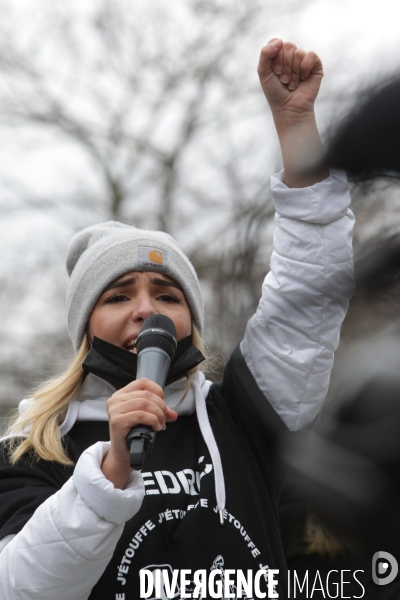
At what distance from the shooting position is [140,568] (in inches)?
76.2

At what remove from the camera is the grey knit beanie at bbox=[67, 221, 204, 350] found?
2443 millimetres

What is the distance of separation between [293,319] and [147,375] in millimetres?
620

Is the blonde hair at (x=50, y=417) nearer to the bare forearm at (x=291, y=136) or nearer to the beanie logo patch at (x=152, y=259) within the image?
the beanie logo patch at (x=152, y=259)

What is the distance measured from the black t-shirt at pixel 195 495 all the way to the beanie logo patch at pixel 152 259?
385 millimetres

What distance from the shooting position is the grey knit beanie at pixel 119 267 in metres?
2.44

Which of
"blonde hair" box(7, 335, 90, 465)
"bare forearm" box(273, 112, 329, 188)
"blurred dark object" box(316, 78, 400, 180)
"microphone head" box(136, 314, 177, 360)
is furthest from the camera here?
"blonde hair" box(7, 335, 90, 465)

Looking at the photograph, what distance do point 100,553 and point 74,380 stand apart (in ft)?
2.47

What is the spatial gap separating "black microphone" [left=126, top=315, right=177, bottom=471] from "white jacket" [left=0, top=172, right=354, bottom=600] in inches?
8.7

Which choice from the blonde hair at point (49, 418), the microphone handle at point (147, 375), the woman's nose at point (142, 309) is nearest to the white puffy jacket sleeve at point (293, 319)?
the woman's nose at point (142, 309)

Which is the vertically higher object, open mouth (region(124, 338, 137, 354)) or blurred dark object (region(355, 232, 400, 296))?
Result: blurred dark object (region(355, 232, 400, 296))

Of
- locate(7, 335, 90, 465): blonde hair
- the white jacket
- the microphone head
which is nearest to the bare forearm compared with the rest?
the white jacket

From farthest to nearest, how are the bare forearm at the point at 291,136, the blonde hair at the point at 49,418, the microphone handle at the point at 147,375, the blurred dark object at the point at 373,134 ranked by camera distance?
the blonde hair at the point at 49,418 < the bare forearm at the point at 291,136 < the microphone handle at the point at 147,375 < the blurred dark object at the point at 373,134

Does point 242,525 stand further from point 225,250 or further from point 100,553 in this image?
point 225,250

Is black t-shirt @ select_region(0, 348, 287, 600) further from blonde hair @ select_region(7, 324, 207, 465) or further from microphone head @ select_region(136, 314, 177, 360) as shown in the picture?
microphone head @ select_region(136, 314, 177, 360)
